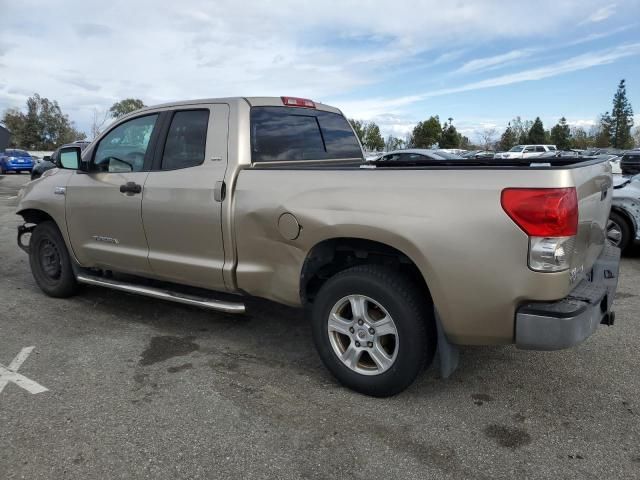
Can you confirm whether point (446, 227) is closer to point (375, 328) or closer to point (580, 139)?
point (375, 328)

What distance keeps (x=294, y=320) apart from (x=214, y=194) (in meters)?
1.60

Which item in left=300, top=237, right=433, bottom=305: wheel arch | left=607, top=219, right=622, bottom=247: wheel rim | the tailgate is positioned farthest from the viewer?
left=607, top=219, right=622, bottom=247: wheel rim

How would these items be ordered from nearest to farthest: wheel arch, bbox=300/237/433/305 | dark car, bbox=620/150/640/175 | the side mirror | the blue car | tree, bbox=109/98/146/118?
wheel arch, bbox=300/237/433/305 < the side mirror < dark car, bbox=620/150/640/175 < the blue car < tree, bbox=109/98/146/118

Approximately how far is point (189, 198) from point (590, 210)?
8.83 ft

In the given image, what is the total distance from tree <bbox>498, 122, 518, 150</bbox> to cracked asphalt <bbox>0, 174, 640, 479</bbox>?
77.0 meters

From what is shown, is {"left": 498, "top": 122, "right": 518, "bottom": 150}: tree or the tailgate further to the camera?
{"left": 498, "top": 122, "right": 518, "bottom": 150}: tree

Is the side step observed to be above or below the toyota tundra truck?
below

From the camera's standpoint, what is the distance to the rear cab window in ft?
13.3

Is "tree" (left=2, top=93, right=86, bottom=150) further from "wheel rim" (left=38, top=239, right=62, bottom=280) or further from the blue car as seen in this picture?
"wheel rim" (left=38, top=239, right=62, bottom=280)

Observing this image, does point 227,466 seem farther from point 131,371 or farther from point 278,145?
point 278,145

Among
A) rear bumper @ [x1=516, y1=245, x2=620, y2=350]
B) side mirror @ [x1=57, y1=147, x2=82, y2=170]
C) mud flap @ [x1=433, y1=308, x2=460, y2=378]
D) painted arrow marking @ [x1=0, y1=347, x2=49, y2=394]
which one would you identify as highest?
side mirror @ [x1=57, y1=147, x2=82, y2=170]

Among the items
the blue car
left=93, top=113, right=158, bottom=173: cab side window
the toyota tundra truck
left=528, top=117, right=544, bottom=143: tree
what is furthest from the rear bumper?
left=528, top=117, right=544, bottom=143: tree

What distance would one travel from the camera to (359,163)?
489cm

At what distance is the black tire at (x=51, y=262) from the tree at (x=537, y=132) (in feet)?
245
